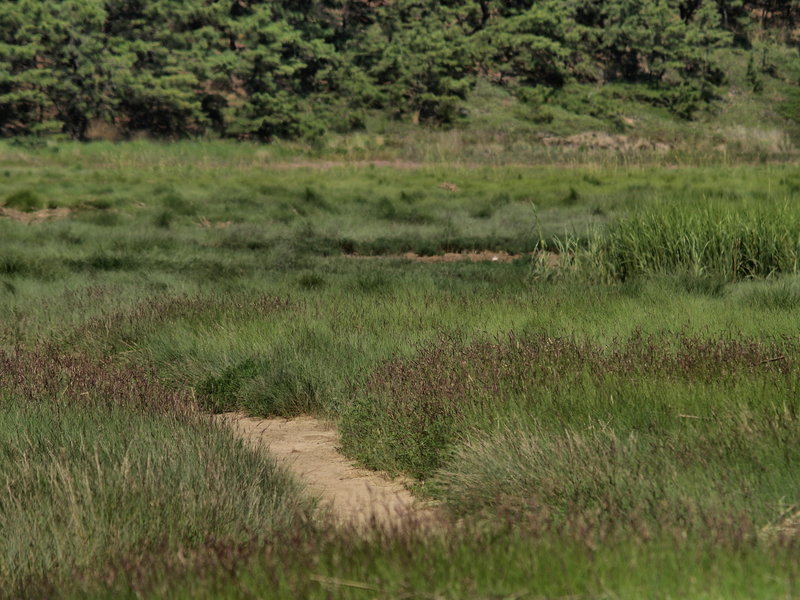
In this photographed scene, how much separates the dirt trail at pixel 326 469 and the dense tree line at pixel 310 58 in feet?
142

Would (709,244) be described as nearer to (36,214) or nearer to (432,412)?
(432,412)

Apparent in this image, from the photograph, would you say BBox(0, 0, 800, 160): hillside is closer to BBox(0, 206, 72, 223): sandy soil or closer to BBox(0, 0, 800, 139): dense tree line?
BBox(0, 0, 800, 139): dense tree line

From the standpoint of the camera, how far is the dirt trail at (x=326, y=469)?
4.69 meters

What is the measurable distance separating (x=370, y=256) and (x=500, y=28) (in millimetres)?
45754

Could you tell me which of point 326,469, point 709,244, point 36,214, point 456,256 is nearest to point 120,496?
point 326,469

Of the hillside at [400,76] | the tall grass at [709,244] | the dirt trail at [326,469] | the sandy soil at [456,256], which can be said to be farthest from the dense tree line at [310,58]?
the dirt trail at [326,469]

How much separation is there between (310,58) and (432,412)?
51540 millimetres

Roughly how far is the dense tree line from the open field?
35.8 m

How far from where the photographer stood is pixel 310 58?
5494cm

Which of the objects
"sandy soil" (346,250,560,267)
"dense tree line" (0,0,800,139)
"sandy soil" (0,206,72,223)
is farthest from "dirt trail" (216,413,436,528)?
"dense tree line" (0,0,800,139)

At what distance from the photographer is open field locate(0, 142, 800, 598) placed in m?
2.93

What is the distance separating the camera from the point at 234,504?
4023mm

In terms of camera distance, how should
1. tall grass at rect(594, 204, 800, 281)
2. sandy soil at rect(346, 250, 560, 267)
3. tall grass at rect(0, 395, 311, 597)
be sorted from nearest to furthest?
tall grass at rect(0, 395, 311, 597) < tall grass at rect(594, 204, 800, 281) < sandy soil at rect(346, 250, 560, 267)

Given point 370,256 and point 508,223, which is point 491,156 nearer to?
point 508,223
